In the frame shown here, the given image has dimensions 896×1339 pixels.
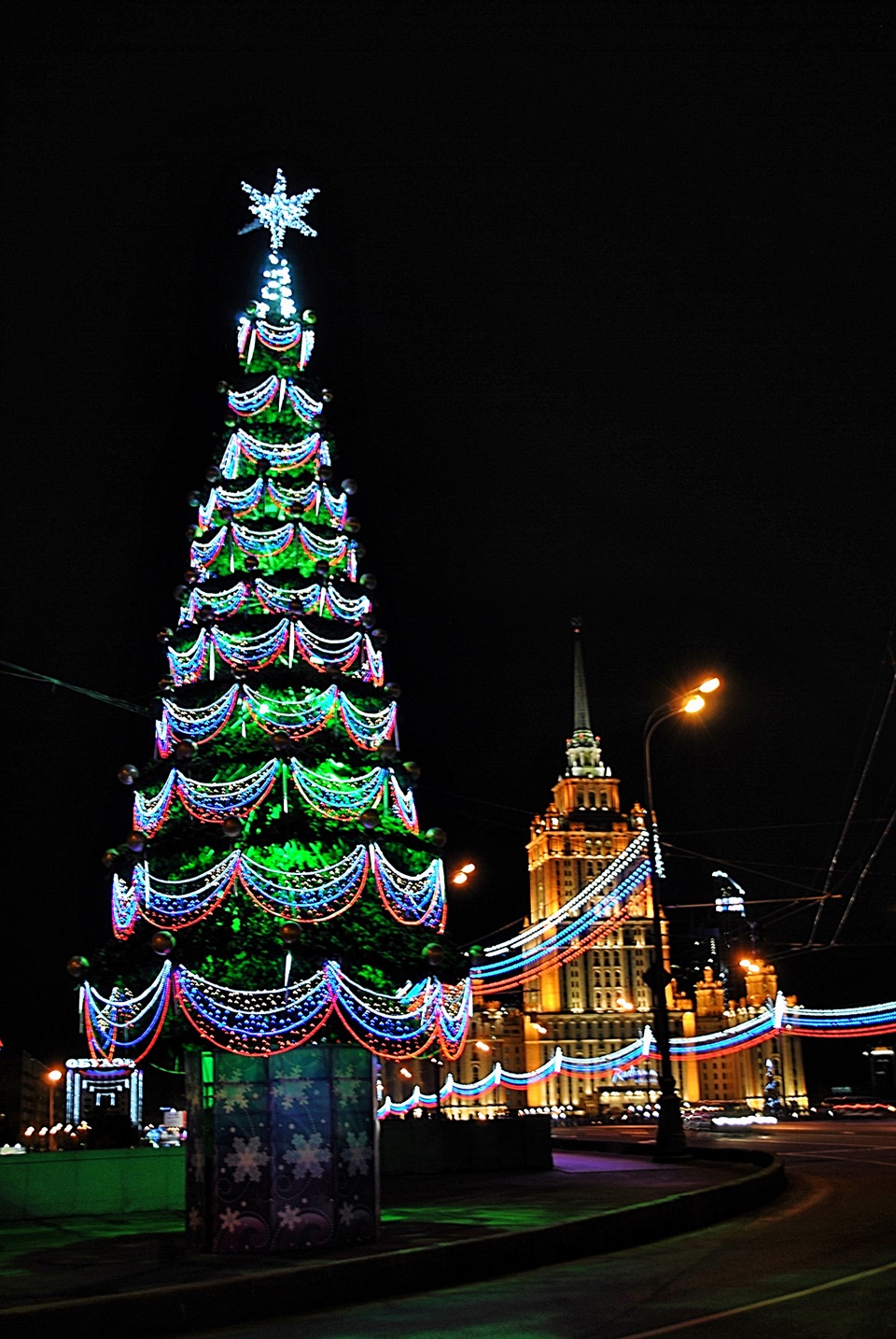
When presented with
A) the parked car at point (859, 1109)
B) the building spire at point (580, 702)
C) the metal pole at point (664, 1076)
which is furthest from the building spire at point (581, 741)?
the metal pole at point (664, 1076)

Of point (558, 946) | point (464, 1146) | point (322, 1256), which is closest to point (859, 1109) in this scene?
point (558, 946)

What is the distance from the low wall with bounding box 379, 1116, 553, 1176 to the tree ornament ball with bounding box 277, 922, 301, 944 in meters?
11.0

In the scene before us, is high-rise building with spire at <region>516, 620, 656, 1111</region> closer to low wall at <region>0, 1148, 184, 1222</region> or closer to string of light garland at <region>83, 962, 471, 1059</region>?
low wall at <region>0, 1148, 184, 1222</region>

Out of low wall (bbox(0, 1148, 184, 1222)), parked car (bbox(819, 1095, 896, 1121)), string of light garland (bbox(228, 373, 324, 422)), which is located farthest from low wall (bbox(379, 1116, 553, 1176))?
parked car (bbox(819, 1095, 896, 1121))

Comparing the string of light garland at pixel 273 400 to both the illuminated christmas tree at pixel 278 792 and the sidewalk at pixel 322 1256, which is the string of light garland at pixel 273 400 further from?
the sidewalk at pixel 322 1256

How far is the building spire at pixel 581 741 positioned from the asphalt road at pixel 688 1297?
13974cm

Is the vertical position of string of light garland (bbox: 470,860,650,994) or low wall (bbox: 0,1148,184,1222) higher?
string of light garland (bbox: 470,860,650,994)

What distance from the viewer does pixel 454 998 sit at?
1762cm

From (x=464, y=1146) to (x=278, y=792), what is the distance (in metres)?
12.1

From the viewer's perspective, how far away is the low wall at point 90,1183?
1702 centimetres

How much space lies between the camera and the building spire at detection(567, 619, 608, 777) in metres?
156

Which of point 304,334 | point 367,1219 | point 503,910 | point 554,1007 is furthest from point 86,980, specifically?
point 503,910

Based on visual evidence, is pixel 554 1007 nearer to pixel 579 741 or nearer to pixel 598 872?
pixel 598 872

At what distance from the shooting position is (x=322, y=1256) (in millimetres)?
12070
